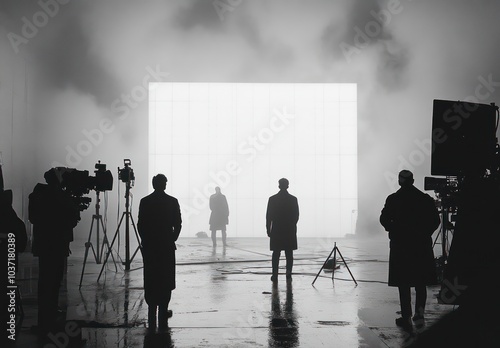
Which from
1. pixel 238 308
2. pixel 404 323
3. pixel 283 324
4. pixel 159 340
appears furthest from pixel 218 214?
pixel 159 340

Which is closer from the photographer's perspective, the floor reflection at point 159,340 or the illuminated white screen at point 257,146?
the floor reflection at point 159,340

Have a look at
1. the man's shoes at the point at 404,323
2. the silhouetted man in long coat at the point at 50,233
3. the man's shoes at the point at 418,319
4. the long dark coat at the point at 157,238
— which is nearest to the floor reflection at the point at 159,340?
the long dark coat at the point at 157,238

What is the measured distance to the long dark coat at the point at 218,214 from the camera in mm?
16703

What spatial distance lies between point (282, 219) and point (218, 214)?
7865 mm

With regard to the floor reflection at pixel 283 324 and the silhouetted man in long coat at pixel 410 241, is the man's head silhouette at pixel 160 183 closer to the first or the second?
the floor reflection at pixel 283 324

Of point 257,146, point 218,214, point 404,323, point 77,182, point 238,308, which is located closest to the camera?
point 404,323

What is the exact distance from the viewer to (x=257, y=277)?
31.9 ft

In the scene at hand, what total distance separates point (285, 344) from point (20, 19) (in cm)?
1462

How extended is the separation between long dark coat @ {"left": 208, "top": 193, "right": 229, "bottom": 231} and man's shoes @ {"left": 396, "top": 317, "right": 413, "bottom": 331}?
11.1 metres

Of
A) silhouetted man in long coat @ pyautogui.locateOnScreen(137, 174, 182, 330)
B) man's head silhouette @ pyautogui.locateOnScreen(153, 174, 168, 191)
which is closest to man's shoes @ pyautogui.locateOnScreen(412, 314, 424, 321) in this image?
silhouetted man in long coat @ pyautogui.locateOnScreen(137, 174, 182, 330)

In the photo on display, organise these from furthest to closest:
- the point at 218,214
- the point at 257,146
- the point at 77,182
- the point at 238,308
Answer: the point at 257,146
the point at 218,214
the point at 77,182
the point at 238,308

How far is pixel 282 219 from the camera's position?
9.22m

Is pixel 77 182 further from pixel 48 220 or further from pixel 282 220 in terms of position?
pixel 282 220

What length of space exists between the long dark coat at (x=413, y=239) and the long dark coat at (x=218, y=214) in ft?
36.4
